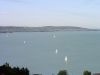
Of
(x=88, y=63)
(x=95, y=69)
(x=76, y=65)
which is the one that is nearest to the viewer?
(x=95, y=69)

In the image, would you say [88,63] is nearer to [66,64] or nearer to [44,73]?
[66,64]

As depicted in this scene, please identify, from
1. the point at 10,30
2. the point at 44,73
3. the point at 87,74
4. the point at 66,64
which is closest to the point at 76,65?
the point at 66,64

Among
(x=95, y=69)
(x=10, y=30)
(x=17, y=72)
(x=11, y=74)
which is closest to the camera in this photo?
(x=11, y=74)

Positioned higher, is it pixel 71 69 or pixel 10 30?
pixel 10 30

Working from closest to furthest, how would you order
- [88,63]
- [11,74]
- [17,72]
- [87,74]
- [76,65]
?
[11,74] < [17,72] < [87,74] < [76,65] < [88,63]

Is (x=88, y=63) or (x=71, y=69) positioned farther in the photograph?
(x=88, y=63)

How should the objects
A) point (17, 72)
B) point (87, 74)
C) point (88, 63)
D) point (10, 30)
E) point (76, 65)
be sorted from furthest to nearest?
point (10, 30), point (88, 63), point (76, 65), point (87, 74), point (17, 72)

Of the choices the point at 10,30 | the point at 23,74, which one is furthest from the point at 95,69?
the point at 10,30

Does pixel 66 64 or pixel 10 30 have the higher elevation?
pixel 10 30

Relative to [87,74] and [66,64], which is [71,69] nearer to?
[66,64]
